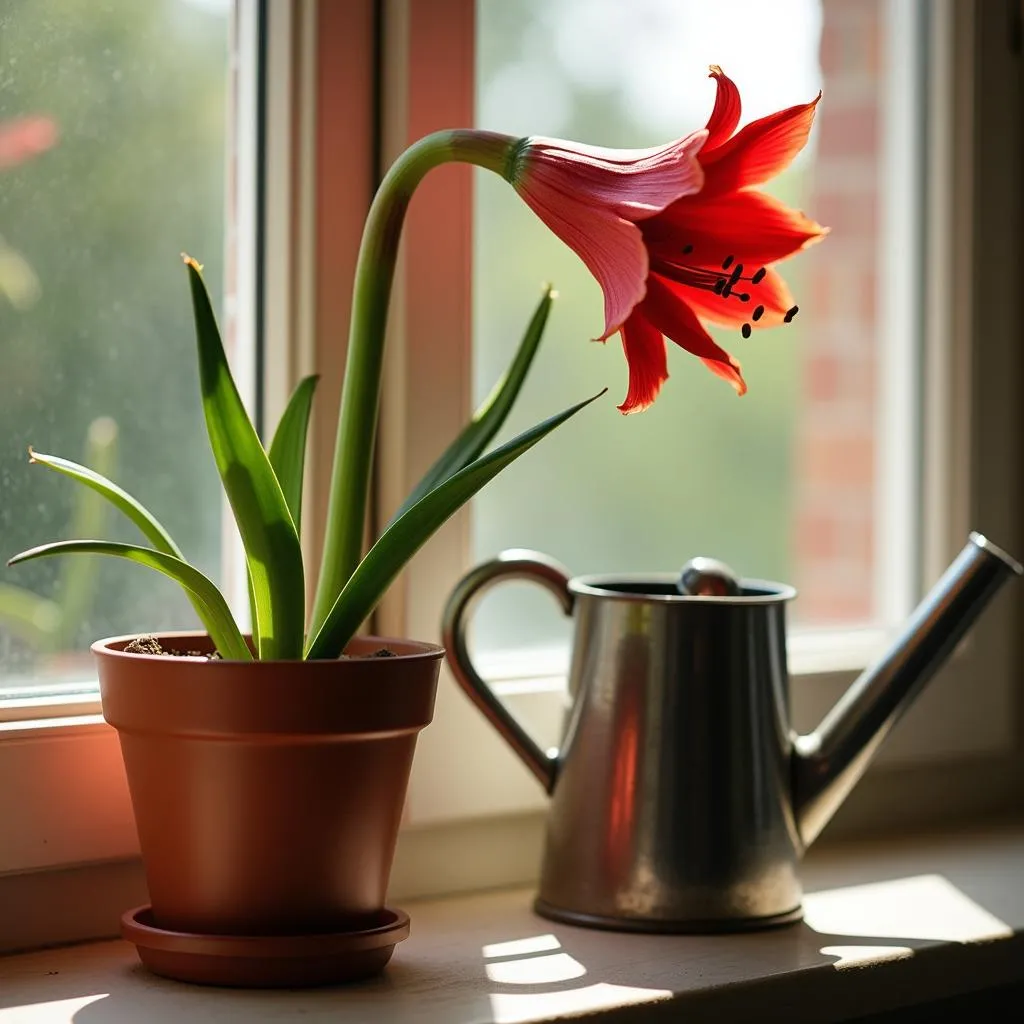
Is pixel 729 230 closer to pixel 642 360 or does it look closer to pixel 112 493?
pixel 642 360

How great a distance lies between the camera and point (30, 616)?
0.81 metres

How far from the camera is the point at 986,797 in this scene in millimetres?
1260

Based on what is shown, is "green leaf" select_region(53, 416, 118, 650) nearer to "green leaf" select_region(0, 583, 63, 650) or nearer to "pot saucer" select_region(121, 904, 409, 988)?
"green leaf" select_region(0, 583, 63, 650)

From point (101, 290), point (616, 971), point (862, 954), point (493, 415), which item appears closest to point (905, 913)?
point (862, 954)

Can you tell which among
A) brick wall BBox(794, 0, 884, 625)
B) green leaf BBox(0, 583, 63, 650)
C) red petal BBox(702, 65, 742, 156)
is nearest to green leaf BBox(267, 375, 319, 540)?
green leaf BBox(0, 583, 63, 650)

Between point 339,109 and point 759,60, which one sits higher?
point 759,60

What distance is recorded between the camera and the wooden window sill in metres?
0.69

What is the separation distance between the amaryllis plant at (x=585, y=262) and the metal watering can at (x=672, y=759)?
16cm

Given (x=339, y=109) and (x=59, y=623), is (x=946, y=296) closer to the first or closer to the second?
(x=339, y=109)

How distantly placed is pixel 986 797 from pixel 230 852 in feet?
2.65

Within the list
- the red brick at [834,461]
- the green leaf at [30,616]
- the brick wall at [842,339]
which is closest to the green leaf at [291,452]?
the green leaf at [30,616]

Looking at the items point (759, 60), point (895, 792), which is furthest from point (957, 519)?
point (759, 60)

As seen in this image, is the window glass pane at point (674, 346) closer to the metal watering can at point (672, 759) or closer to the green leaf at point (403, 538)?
the metal watering can at point (672, 759)

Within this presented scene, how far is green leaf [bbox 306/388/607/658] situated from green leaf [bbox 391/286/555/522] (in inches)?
3.8
